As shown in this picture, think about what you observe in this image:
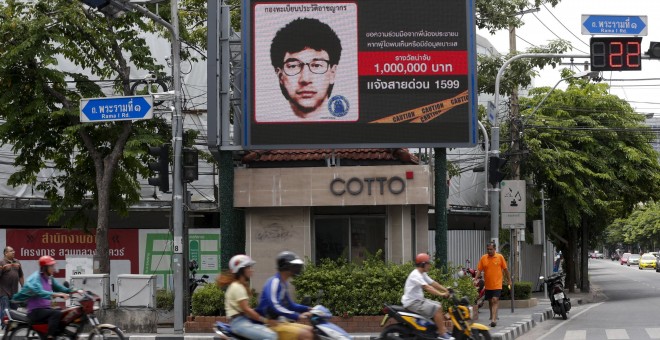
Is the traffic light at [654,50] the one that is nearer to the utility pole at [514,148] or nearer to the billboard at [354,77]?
the billboard at [354,77]

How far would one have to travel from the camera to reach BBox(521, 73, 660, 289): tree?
35344mm

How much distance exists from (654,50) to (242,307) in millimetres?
12773

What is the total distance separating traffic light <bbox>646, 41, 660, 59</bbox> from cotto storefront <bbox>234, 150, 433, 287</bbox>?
5.31 meters

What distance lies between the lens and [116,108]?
1900 centimetres

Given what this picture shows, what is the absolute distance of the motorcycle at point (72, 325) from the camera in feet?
43.4

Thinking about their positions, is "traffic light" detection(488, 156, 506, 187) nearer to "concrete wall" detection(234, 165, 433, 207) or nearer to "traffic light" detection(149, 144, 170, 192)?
"concrete wall" detection(234, 165, 433, 207)

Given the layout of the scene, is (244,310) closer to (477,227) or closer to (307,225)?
(307,225)

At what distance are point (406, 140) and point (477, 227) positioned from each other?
2096cm

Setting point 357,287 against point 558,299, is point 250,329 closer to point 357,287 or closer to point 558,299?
point 357,287

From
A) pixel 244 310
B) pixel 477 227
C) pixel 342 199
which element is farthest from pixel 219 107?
pixel 477 227

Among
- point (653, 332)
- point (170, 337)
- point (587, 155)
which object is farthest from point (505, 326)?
point (587, 155)

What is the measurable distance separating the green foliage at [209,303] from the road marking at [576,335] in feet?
22.4

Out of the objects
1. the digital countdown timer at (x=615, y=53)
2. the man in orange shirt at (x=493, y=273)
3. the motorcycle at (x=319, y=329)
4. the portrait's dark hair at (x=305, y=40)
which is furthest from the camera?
the portrait's dark hair at (x=305, y=40)

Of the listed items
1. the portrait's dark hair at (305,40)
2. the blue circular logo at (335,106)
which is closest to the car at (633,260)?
the blue circular logo at (335,106)
